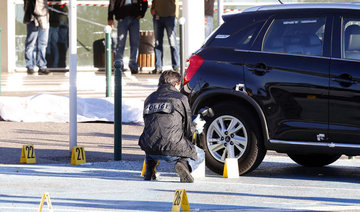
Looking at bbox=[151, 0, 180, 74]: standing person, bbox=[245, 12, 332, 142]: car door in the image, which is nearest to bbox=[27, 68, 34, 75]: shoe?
bbox=[151, 0, 180, 74]: standing person

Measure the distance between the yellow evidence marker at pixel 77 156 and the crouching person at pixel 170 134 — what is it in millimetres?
1431

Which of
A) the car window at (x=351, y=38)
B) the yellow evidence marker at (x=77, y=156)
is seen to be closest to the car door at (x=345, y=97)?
the car window at (x=351, y=38)

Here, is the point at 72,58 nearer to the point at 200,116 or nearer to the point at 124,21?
the point at 200,116

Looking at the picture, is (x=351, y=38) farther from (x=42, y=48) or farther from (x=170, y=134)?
(x=42, y=48)

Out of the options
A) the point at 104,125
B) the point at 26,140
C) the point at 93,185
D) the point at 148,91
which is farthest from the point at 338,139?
the point at 148,91

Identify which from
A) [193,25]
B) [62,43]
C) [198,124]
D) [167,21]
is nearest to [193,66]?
[198,124]

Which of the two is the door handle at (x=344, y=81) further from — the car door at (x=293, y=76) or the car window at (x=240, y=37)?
the car window at (x=240, y=37)

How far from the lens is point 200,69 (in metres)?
10.8

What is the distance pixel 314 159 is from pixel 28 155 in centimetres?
316

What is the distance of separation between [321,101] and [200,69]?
4.51 ft

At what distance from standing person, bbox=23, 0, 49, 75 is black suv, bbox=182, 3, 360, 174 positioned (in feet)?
42.6

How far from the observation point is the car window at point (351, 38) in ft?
33.7

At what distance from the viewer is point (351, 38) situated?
10.4 m

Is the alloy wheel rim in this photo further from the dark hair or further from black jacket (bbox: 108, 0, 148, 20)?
black jacket (bbox: 108, 0, 148, 20)
